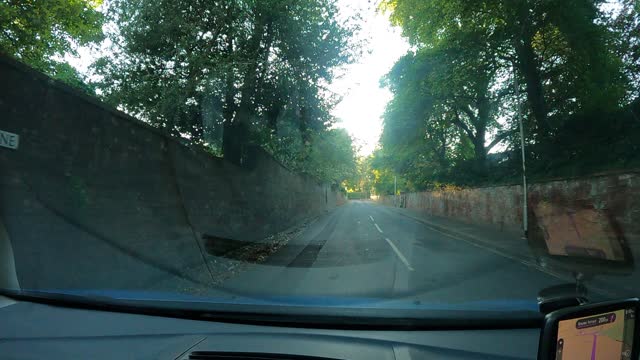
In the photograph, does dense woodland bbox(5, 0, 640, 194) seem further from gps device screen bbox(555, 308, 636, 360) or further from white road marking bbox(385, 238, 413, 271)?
gps device screen bbox(555, 308, 636, 360)

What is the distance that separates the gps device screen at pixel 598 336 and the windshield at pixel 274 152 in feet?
1.95

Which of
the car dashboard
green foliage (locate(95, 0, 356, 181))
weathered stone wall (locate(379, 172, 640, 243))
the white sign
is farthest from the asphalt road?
green foliage (locate(95, 0, 356, 181))

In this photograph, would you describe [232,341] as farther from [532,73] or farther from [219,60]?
[532,73]

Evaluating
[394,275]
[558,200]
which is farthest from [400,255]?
[558,200]

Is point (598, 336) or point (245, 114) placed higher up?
point (245, 114)

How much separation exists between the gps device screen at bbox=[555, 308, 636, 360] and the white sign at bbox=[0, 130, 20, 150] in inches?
202

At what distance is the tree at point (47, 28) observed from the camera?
11094mm

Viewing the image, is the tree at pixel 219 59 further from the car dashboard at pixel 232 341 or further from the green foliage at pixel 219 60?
the car dashboard at pixel 232 341

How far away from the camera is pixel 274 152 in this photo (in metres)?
18.2

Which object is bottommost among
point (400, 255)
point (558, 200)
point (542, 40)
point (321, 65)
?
point (400, 255)

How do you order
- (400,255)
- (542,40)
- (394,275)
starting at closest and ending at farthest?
(394,275) → (400,255) → (542,40)

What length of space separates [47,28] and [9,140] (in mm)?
9830

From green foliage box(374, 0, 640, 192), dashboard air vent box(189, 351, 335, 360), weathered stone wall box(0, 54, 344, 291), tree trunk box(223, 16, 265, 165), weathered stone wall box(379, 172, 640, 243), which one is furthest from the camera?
green foliage box(374, 0, 640, 192)

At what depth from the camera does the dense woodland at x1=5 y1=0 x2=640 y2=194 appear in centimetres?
975
